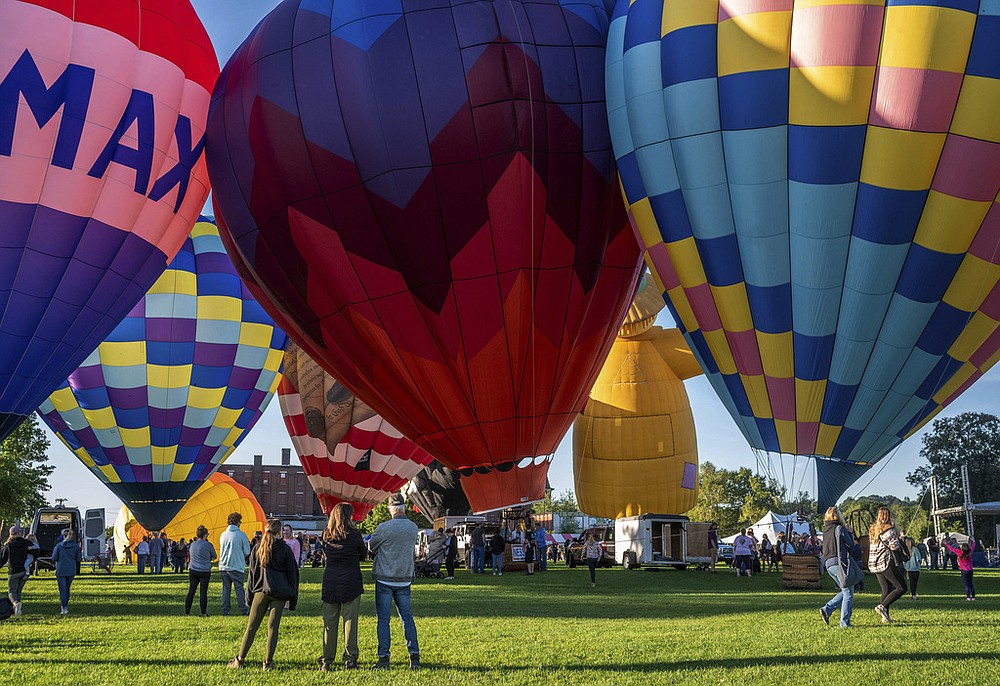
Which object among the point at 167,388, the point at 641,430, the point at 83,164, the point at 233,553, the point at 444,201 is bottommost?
the point at 233,553

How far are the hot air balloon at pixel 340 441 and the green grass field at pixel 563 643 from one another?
9571 mm

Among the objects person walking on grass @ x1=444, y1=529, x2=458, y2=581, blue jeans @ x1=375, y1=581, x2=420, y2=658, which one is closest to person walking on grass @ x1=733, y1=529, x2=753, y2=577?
person walking on grass @ x1=444, y1=529, x2=458, y2=581

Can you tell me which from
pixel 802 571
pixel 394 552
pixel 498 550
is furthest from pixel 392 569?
pixel 498 550

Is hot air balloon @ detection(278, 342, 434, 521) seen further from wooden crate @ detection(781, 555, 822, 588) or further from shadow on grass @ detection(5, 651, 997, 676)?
shadow on grass @ detection(5, 651, 997, 676)

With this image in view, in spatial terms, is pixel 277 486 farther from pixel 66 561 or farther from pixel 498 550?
pixel 66 561

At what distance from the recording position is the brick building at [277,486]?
3509 inches

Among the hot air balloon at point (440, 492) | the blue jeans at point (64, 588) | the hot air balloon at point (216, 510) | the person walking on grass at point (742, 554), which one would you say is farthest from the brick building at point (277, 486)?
the blue jeans at point (64, 588)

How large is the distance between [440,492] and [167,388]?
36.5 feet

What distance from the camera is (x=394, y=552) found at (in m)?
6.69

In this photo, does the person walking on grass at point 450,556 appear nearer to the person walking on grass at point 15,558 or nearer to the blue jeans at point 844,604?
the person walking on grass at point 15,558

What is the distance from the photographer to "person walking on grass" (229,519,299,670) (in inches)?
261

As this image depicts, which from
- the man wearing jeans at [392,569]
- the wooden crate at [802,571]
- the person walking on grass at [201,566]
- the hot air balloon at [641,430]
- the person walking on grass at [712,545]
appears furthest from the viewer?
the hot air balloon at [641,430]

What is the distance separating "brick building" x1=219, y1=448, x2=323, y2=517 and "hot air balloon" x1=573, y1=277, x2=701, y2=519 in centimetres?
6728

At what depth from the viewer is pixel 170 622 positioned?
971 centimetres
